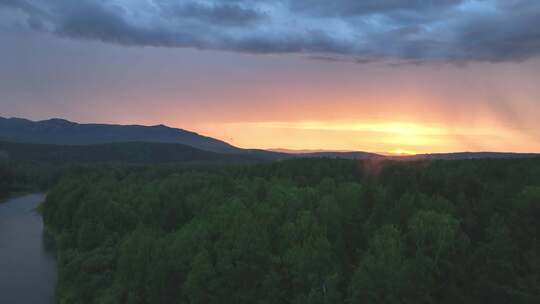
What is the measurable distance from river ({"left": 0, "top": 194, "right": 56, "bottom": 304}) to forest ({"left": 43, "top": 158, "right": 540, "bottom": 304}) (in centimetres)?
407

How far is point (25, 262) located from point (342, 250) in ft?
168

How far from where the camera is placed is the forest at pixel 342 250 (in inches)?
1641

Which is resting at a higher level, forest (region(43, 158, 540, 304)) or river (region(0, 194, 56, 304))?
forest (region(43, 158, 540, 304))

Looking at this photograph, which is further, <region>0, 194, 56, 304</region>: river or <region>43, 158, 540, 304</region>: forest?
<region>0, 194, 56, 304</region>: river

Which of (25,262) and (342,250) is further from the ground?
(342,250)

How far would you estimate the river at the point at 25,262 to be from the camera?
56.9 meters

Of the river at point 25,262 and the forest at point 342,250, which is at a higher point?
the forest at point 342,250

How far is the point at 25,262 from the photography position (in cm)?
7094

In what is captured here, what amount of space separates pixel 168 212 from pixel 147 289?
89.7ft

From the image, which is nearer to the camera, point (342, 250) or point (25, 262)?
point (342, 250)

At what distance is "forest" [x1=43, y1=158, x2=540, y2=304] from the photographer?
41688 millimetres

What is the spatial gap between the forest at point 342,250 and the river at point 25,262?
4.07 m

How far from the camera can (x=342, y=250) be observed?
5041 centimetres

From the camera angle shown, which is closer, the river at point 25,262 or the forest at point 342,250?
the forest at point 342,250
